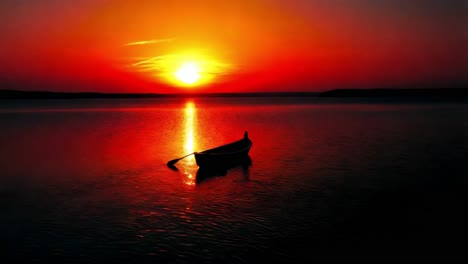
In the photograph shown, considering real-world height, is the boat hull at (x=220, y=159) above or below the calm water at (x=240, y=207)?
above

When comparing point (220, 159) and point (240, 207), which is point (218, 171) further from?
point (240, 207)

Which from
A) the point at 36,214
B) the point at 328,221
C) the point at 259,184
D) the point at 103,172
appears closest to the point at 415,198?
the point at 328,221

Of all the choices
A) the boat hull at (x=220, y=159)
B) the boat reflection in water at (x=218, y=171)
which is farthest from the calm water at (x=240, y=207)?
the boat hull at (x=220, y=159)

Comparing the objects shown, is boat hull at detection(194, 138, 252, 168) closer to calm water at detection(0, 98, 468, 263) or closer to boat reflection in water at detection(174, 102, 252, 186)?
boat reflection in water at detection(174, 102, 252, 186)

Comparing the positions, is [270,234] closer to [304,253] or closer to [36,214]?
[304,253]

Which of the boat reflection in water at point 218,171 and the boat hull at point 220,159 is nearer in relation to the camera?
the boat reflection in water at point 218,171

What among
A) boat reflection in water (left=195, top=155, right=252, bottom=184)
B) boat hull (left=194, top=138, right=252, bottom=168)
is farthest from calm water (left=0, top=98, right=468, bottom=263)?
boat hull (left=194, top=138, right=252, bottom=168)

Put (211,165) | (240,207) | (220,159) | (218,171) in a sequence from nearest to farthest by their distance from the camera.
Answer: (240,207) < (211,165) < (218,171) < (220,159)

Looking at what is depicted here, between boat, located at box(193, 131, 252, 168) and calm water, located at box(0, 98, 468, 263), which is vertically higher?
boat, located at box(193, 131, 252, 168)

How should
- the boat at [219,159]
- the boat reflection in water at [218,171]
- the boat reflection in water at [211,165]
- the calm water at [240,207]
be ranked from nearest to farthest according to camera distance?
1. the calm water at [240,207]
2. the boat reflection in water at [218,171]
3. the boat reflection in water at [211,165]
4. the boat at [219,159]

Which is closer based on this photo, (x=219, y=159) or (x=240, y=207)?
(x=240, y=207)

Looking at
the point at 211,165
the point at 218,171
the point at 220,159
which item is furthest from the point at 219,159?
the point at 218,171

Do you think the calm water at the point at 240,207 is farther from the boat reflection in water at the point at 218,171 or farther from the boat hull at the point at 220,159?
the boat hull at the point at 220,159

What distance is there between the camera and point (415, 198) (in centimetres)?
2166
